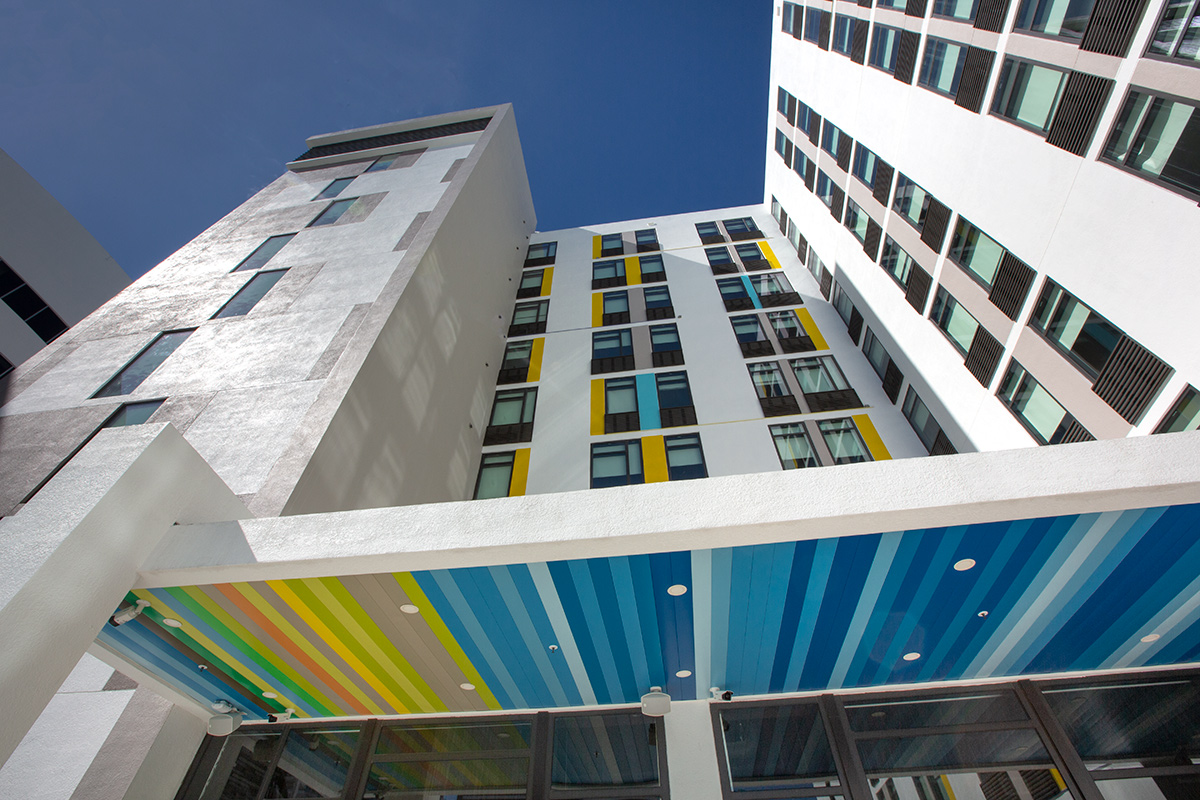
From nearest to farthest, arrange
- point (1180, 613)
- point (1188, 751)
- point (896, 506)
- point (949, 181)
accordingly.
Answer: point (896, 506) → point (1180, 613) → point (1188, 751) → point (949, 181)

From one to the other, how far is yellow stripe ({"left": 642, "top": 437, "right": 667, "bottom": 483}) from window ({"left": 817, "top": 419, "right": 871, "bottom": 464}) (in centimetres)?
442

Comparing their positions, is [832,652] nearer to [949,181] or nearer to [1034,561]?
[1034,561]

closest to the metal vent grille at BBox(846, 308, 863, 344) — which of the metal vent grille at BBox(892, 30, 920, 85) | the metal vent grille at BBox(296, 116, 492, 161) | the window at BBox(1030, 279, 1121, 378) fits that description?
the metal vent grille at BBox(892, 30, 920, 85)

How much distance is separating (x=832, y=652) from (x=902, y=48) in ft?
52.1

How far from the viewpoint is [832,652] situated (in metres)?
6.17

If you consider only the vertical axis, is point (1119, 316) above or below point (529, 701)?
above

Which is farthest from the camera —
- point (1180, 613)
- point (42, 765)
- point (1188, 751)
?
point (42, 765)

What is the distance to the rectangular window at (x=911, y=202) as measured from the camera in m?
14.8

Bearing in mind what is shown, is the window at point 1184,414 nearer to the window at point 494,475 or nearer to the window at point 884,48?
the window at point 884,48

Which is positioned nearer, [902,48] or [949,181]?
[949,181]

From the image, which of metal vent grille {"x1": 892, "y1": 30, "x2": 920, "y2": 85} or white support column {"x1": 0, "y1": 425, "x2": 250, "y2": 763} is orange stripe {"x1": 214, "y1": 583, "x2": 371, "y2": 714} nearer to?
white support column {"x1": 0, "y1": 425, "x2": 250, "y2": 763}

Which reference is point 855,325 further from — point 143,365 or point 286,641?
point 143,365

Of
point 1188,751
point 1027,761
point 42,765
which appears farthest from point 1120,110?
point 42,765

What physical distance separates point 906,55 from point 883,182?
3115mm
